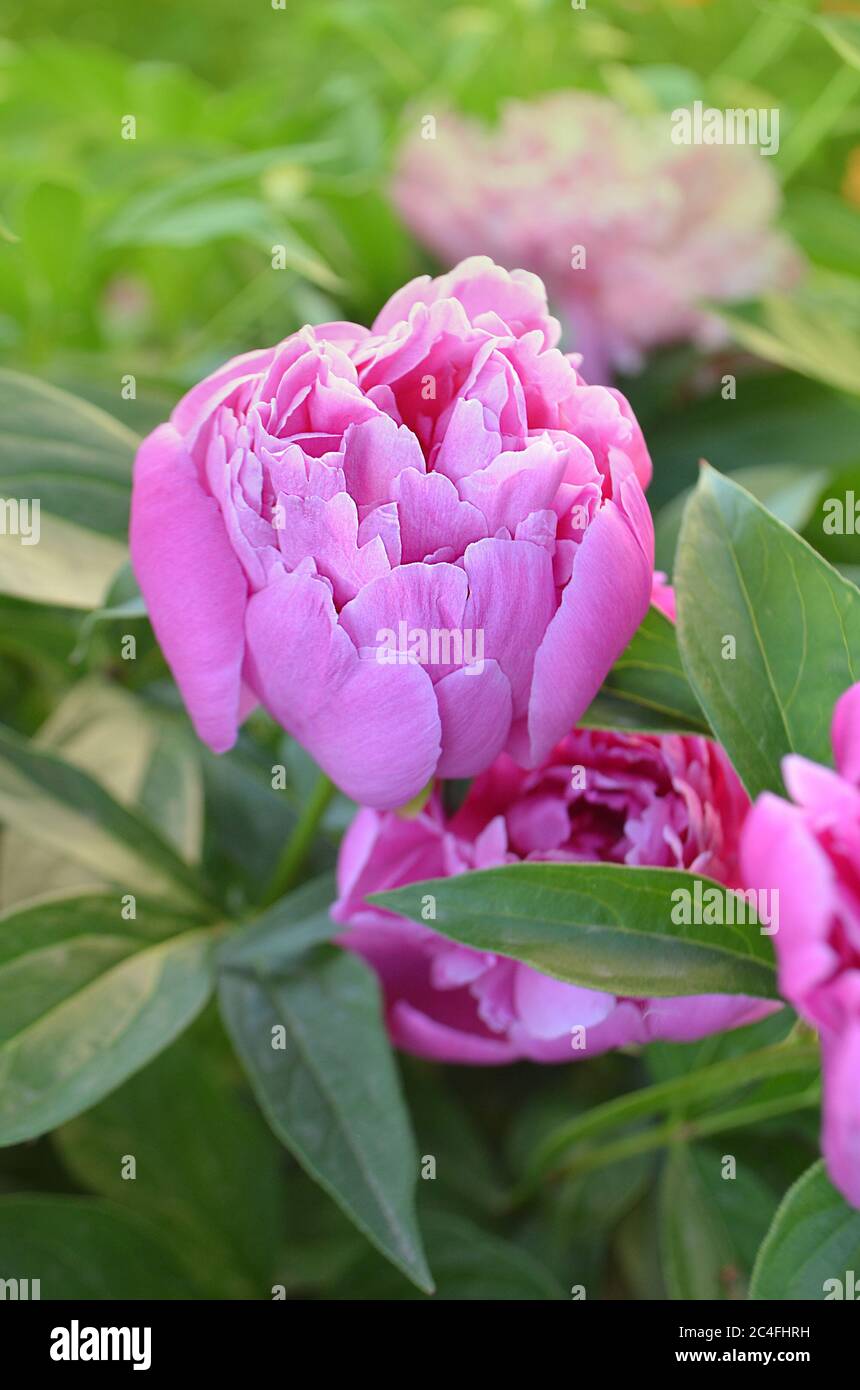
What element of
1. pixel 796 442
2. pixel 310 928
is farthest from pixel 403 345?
pixel 796 442

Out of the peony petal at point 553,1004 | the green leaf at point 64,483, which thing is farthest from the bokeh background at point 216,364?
the peony petal at point 553,1004

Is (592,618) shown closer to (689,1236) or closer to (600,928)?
(600,928)

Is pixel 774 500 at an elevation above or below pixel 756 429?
below

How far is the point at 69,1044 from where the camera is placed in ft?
1.18

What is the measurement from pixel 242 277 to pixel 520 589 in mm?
526

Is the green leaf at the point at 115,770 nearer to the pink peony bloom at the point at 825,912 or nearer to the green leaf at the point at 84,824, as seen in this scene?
the green leaf at the point at 84,824

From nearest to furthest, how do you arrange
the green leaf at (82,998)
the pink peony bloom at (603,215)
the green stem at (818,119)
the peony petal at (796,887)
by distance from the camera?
the peony petal at (796,887), the green leaf at (82,998), the pink peony bloom at (603,215), the green stem at (818,119)

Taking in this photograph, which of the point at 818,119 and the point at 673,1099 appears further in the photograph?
the point at 818,119

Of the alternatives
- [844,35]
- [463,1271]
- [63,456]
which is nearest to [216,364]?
[63,456]

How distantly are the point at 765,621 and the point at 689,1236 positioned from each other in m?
0.24

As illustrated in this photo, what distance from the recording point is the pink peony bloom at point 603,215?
67 cm

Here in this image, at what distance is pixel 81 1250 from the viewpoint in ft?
1.43
